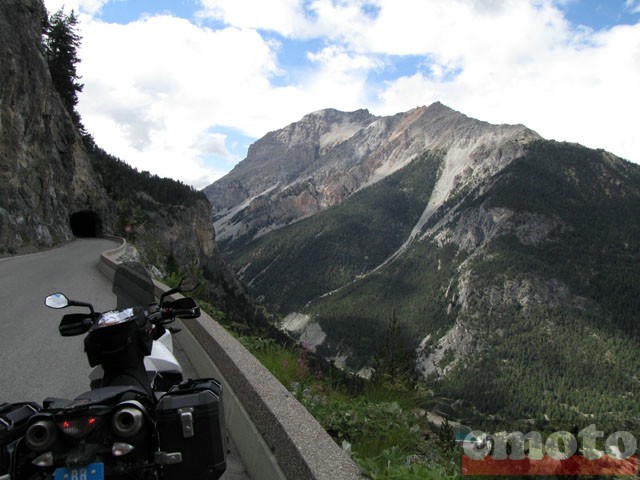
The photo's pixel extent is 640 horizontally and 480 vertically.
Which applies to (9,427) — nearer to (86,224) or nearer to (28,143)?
(28,143)

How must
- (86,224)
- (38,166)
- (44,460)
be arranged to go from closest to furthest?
(44,460) < (38,166) < (86,224)

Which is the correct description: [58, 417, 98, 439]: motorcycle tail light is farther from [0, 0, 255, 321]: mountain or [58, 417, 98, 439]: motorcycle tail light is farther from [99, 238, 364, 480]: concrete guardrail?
[0, 0, 255, 321]: mountain

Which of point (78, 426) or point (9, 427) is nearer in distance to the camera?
point (78, 426)

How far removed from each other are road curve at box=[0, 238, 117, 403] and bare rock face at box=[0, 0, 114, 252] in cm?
984

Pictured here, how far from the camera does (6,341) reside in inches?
325

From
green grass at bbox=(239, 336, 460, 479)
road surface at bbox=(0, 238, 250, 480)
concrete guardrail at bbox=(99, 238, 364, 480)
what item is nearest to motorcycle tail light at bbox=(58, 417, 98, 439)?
concrete guardrail at bbox=(99, 238, 364, 480)

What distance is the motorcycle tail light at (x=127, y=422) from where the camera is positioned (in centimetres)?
222

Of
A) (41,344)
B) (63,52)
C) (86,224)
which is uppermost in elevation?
(63,52)

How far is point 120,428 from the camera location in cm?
222

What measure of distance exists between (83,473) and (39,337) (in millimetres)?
7638

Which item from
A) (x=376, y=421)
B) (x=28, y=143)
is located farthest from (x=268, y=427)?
(x=28, y=143)

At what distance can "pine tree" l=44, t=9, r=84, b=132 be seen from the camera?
5322 centimetres

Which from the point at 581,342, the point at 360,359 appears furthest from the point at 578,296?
the point at 360,359

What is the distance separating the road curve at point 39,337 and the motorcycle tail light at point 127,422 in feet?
13.8
